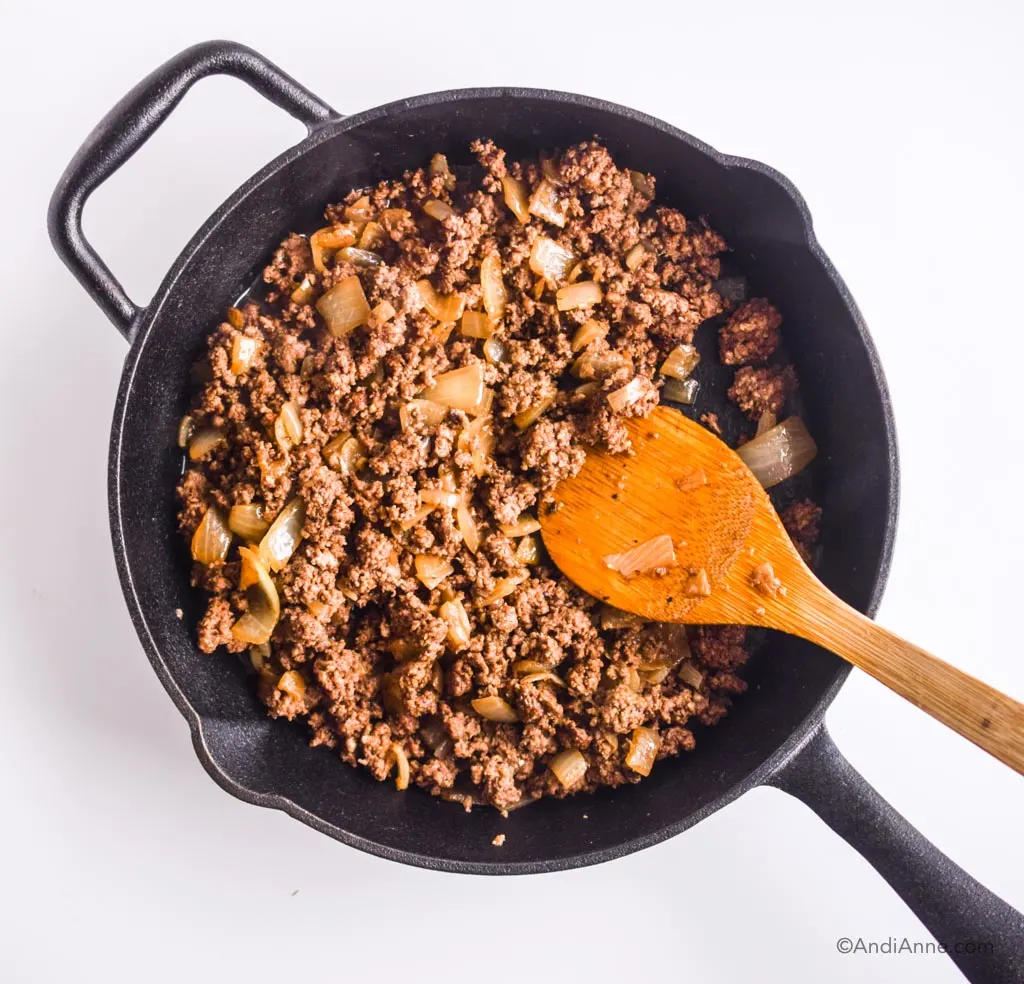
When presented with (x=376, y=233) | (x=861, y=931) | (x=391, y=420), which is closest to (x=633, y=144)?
(x=376, y=233)

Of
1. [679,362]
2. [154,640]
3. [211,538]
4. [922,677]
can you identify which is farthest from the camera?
[679,362]

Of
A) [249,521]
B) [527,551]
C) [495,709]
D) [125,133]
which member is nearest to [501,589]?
[527,551]

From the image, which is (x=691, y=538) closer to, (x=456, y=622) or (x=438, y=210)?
(x=456, y=622)

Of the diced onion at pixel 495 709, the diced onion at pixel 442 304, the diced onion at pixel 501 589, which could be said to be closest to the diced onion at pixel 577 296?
the diced onion at pixel 442 304

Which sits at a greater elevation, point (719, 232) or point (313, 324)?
point (719, 232)

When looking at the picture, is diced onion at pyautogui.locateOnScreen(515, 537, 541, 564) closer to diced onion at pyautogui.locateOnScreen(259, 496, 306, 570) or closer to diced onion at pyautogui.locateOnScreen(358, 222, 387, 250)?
diced onion at pyautogui.locateOnScreen(259, 496, 306, 570)

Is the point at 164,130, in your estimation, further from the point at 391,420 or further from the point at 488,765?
the point at 488,765
